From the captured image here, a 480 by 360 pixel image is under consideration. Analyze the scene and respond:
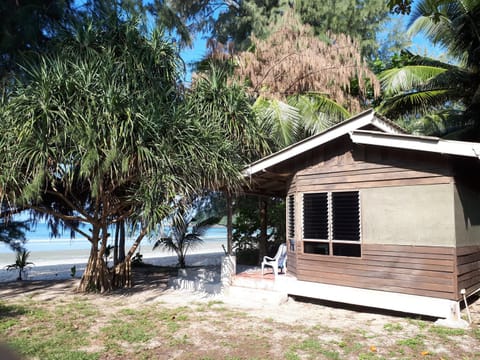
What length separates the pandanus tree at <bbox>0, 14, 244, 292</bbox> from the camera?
25.5ft

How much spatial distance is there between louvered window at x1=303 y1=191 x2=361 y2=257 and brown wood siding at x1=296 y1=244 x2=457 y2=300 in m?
0.33

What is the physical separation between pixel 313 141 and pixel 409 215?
2439 millimetres

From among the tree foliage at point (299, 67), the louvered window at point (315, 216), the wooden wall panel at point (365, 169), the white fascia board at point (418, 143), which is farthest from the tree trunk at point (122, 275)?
the tree foliage at point (299, 67)

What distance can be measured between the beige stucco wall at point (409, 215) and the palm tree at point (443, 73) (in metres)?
5.43

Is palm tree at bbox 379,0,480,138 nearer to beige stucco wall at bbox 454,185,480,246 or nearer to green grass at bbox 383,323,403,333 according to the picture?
beige stucco wall at bbox 454,185,480,246

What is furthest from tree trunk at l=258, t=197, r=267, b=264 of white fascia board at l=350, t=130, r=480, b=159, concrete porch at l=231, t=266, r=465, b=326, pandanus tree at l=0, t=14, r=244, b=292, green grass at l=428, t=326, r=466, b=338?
green grass at l=428, t=326, r=466, b=338

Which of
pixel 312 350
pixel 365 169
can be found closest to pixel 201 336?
pixel 312 350

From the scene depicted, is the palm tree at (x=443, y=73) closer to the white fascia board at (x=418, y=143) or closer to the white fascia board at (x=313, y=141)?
the white fascia board at (x=313, y=141)

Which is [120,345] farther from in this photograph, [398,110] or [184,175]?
[398,110]

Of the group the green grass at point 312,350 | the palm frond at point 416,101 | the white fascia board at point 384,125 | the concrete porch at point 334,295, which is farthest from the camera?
the palm frond at point 416,101

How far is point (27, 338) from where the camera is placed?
5832mm

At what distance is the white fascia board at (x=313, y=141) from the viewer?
7.89 meters

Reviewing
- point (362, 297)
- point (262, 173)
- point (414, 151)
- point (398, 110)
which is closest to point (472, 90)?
point (398, 110)

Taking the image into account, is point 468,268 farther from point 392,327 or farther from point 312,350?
point 312,350
